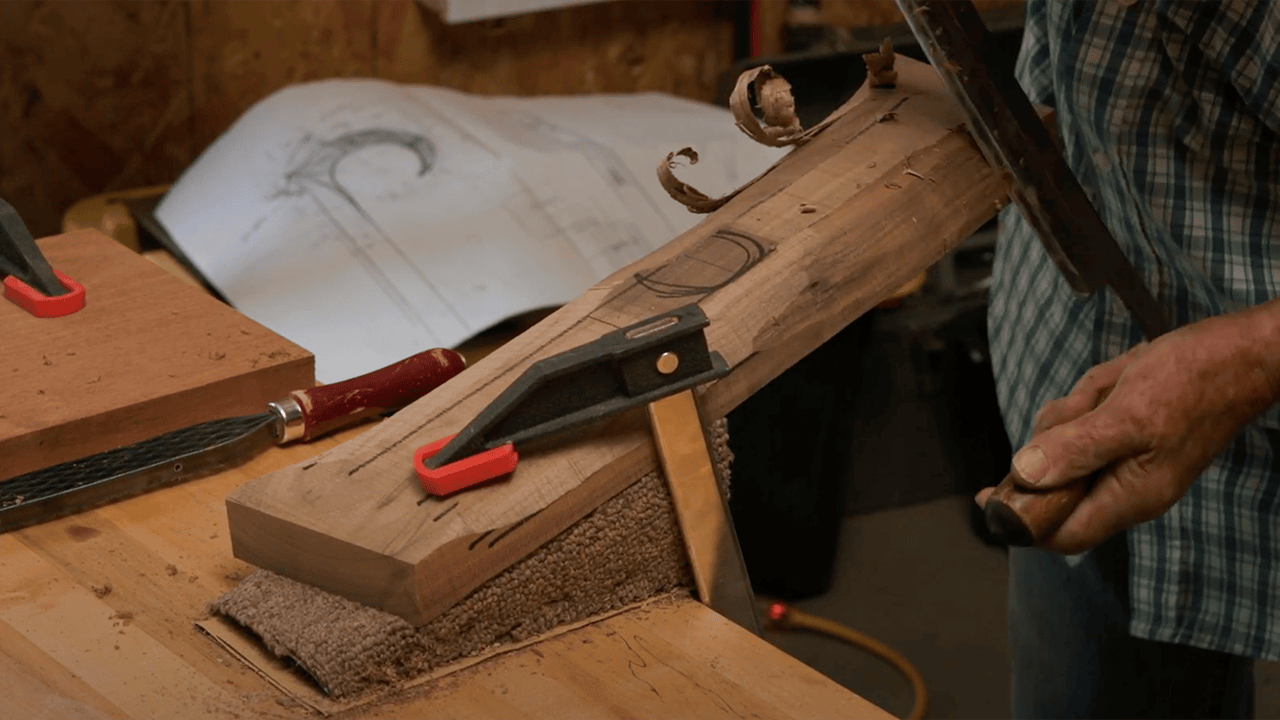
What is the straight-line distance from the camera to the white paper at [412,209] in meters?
1.44

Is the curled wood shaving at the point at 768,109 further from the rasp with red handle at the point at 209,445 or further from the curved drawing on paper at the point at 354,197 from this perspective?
the curved drawing on paper at the point at 354,197

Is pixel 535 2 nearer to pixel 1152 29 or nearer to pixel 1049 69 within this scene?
pixel 1049 69

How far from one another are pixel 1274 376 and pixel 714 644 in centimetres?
42

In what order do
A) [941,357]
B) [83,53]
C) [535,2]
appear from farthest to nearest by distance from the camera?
[941,357] → [535,2] → [83,53]

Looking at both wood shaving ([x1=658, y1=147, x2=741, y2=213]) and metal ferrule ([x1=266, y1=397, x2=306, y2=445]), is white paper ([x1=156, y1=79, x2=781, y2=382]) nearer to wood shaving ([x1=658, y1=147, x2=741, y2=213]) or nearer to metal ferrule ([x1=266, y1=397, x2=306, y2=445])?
metal ferrule ([x1=266, y1=397, x2=306, y2=445])

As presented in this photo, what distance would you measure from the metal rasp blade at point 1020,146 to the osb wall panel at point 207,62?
1402mm

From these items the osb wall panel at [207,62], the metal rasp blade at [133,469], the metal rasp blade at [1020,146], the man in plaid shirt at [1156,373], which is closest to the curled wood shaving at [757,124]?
the metal rasp blade at [1020,146]

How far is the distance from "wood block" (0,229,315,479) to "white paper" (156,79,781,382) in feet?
0.94

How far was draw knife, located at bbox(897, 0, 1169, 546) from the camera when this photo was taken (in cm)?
79

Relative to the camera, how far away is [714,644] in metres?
0.75

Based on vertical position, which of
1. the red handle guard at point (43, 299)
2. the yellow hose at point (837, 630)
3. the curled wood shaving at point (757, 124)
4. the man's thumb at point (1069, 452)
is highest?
the curled wood shaving at point (757, 124)

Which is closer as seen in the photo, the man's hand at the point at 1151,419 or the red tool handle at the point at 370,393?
the man's hand at the point at 1151,419

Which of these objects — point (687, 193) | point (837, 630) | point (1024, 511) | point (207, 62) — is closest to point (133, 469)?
point (687, 193)

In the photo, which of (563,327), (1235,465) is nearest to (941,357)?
(1235,465)
